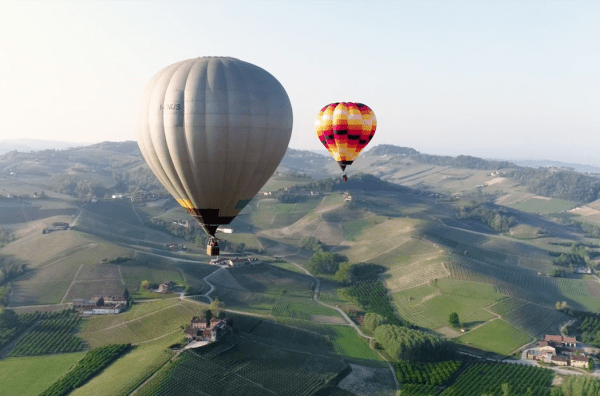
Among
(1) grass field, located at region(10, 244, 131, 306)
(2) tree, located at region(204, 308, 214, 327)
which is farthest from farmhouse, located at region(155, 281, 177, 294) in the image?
(2) tree, located at region(204, 308, 214, 327)

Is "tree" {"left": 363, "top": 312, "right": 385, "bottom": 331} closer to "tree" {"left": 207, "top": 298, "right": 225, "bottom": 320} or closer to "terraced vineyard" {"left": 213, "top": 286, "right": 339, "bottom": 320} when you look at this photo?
"terraced vineyard" {"left": 213, "top": 286, "right": 339, "bottom": 320}

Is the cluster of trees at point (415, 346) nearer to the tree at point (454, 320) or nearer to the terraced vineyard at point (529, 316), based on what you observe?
the tree at point (454, 320)

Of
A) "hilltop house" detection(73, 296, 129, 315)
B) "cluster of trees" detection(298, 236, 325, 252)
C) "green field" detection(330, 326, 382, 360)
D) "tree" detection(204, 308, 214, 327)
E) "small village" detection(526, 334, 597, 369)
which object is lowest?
"green field" detection(330, 326, 382, 360)

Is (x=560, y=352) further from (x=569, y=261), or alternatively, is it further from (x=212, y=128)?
(x=212, y=128)

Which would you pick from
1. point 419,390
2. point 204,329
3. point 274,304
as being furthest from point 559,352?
point 204,329

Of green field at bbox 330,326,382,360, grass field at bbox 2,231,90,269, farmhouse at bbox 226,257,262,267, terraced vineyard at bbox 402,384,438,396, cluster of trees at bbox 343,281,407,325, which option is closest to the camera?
terraced vineyard at bbox 402,384,438,396

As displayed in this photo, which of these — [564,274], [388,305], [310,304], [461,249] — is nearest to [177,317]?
[310,304]
